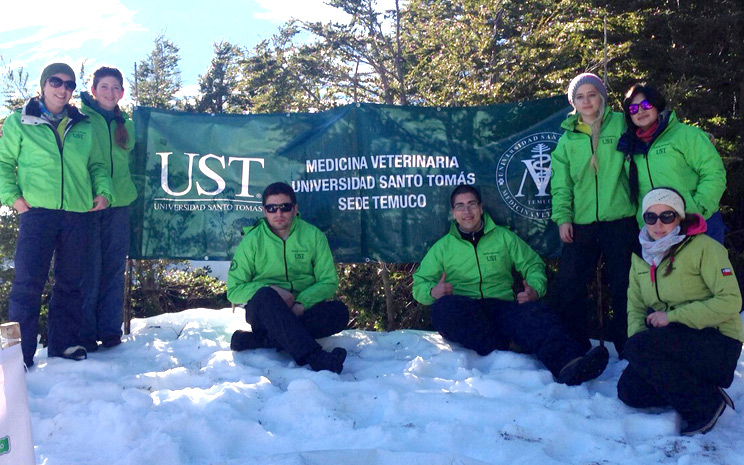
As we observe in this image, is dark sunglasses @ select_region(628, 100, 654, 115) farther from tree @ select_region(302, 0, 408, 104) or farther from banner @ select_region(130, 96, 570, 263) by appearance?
tree @ select_region(302, 0, 408, 104)

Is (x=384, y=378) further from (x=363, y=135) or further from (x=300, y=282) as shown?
(x=363, y=135)

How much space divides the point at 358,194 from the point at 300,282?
1057mm

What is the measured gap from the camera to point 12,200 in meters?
4.92

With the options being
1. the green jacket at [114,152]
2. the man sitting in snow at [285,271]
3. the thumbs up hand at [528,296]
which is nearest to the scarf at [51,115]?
the green jacket at [114,152]

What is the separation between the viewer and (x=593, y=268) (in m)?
5.12

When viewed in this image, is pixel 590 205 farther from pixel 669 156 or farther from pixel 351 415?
pixel 351 415

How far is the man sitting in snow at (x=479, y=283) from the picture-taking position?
504cm

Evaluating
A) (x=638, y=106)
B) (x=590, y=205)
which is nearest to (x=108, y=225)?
(x=590, y=205)

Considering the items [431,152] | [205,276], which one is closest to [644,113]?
[431,152]

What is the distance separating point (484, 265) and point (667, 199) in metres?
1.70

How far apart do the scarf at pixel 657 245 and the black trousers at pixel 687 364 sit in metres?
0.37

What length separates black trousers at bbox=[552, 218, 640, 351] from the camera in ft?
16.0

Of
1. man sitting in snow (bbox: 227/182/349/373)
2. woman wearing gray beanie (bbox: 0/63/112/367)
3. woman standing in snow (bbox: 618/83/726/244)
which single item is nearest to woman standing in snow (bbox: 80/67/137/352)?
woman wearing gray beanie (bbox: 0/63/112/367)

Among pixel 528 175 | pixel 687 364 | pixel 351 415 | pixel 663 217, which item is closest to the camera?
pixel 687 364
